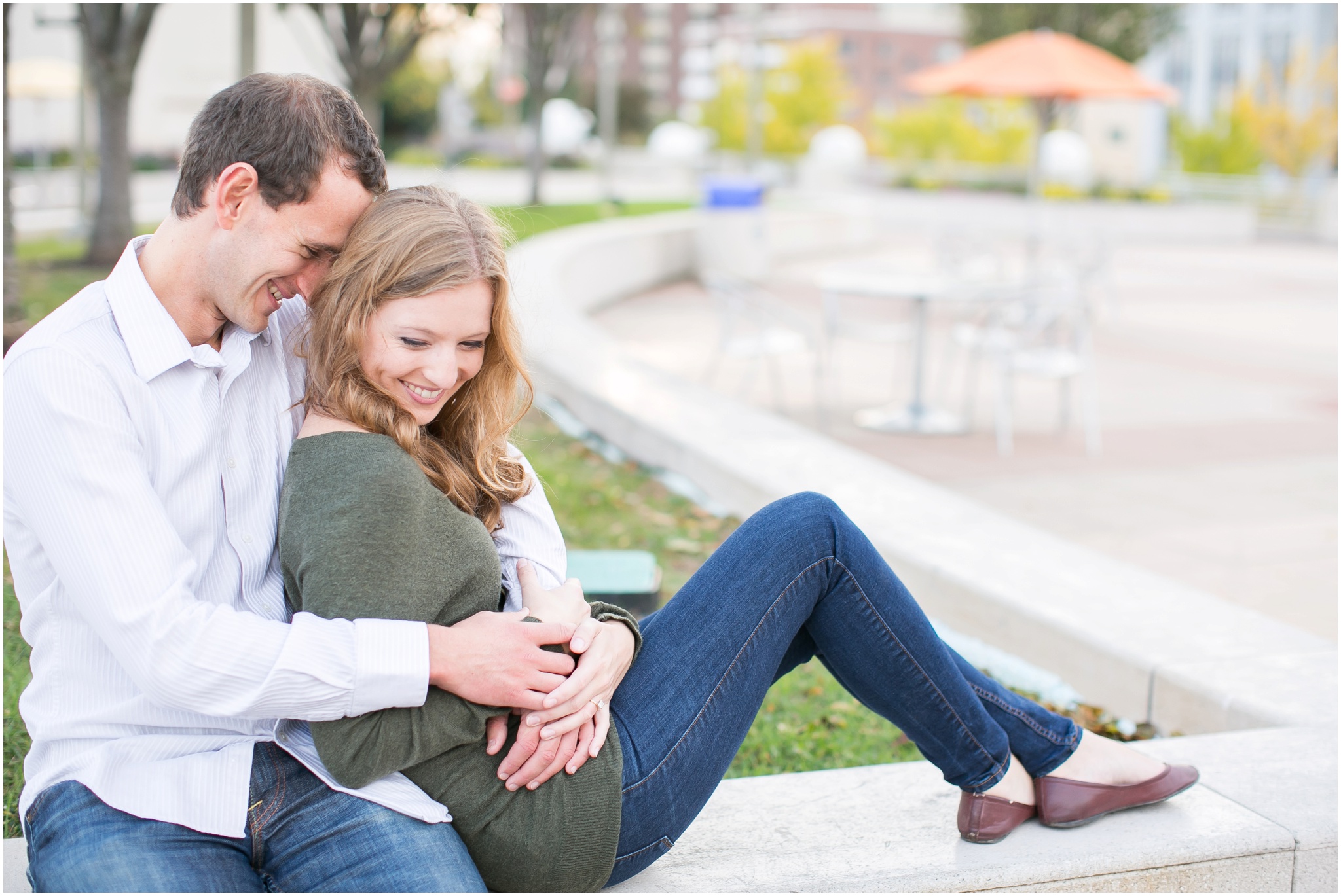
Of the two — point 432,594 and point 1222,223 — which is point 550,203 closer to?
point 1222,223

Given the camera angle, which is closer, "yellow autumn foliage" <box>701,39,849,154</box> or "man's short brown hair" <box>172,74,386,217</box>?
"man's short brown hair" <box>172,74,386,217</box>

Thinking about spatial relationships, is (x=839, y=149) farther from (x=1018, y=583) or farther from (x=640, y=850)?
(x=640, y=850)

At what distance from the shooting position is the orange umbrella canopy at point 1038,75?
43.0 feet

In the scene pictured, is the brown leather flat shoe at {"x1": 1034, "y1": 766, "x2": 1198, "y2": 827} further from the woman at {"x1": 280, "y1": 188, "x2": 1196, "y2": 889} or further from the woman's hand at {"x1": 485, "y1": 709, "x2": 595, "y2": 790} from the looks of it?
the woman's hand at {"x1": 485, "y1": 709, "x2": 595, "y2": 790}

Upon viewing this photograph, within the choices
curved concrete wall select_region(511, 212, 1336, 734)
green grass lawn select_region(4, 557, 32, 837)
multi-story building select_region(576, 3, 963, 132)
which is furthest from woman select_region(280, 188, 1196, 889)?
multi-story building select_region(576, 3, 963, 132)

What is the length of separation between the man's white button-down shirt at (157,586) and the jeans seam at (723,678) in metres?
0.34

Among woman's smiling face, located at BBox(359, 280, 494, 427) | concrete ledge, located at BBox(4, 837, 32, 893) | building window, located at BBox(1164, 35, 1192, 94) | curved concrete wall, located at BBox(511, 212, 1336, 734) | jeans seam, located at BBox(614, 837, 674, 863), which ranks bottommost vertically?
curved concrete wall, located at BBox(511, 212, 1336, 734)

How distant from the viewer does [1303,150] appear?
2998 cm

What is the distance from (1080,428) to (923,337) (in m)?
1.21

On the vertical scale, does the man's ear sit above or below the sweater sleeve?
above

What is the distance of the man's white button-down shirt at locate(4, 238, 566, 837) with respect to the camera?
5.77 ft

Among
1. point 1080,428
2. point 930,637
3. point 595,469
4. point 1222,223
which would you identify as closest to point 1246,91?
point 1222,223

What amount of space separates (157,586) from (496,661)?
20.0 inches

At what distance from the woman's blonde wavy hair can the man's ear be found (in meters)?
0.17
